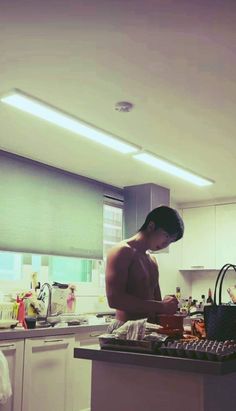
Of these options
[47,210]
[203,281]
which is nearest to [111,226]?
[47,210]

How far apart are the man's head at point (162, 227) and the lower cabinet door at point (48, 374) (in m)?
1.32

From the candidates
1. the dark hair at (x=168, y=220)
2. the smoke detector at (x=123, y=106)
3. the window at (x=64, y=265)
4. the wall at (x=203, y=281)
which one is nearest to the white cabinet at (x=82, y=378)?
the window at (x=64, y=265)

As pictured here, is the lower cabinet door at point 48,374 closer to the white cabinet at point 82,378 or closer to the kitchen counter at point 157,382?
the white cabinet at point 82,378

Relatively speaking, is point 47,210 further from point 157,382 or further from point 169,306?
point 157,382

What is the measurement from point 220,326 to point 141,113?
65.5 inches

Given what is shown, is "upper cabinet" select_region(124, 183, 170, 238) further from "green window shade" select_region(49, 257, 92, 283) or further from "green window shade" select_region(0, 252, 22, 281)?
"green window shade" select_region(0, 252, 22, 281)

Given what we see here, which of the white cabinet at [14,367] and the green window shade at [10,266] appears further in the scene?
the green window shade at [10,266]

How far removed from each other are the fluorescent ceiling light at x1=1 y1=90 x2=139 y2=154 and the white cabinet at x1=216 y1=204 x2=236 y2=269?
236 cm

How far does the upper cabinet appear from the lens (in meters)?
5.04

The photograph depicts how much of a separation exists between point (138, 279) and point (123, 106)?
109cm

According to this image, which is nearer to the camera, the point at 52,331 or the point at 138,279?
the point at 138,279

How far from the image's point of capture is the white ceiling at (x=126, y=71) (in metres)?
1.99

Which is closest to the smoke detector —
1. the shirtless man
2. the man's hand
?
the shirtless man

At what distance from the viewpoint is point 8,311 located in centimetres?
351
